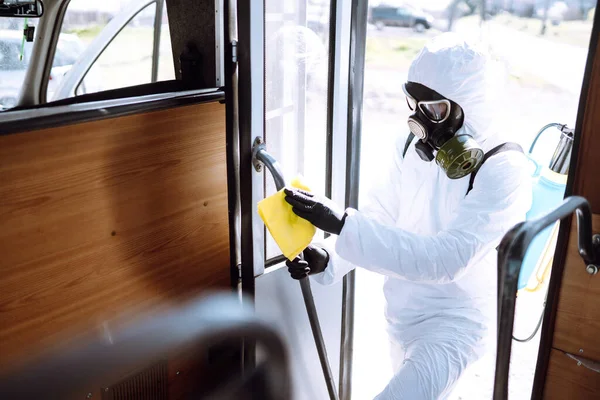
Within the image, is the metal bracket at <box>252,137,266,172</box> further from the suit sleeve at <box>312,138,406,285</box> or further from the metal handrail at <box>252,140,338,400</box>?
the suit sleeve at <box>312,138,406,285</box>

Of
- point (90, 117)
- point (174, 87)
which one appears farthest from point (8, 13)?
point (90, 117)

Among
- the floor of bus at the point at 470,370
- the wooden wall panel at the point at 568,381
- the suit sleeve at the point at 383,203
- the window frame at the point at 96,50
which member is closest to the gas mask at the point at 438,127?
the suit sleeve at the point at 383,203

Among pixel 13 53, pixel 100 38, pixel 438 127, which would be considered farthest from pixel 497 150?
pixel 13 53

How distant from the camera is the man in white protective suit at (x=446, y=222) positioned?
1.78m

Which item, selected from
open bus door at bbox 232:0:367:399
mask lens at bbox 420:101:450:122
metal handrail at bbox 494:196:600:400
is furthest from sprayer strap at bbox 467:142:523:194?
metal handrail at bbox 494:196:600:400

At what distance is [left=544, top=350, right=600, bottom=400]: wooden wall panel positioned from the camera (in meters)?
1.56

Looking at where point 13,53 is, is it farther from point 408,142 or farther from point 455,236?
point 455,236

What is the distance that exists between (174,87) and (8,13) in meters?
0.93

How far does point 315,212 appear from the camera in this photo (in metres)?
1.83

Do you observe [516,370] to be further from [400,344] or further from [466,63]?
[466,63]

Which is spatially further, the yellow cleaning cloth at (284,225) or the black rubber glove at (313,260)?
the black rubber glove at (313,260)

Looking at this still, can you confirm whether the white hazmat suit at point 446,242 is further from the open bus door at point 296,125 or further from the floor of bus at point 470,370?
the floor of bus at point 470,370

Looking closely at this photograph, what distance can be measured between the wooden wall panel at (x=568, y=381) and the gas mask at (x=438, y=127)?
595 millimetres

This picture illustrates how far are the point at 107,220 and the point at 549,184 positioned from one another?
1.62 meters
